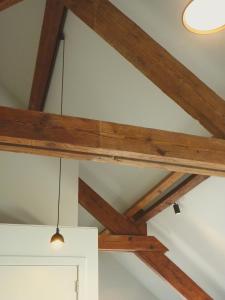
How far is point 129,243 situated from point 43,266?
196 centimetres

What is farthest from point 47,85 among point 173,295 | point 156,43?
point 173,295

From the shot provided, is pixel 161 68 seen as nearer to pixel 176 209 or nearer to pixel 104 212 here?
pixel 176 209

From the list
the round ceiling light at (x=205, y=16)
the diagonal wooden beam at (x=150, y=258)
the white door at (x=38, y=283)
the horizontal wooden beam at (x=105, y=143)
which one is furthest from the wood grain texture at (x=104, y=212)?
the round ceiling light at (x=205, y=16)

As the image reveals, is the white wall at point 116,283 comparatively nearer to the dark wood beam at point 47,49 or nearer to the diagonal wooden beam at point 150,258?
the diagonal wooden beam at point 150,258

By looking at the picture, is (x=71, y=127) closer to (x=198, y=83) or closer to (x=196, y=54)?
(x=198, y=83)

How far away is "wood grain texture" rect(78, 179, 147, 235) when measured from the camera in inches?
187

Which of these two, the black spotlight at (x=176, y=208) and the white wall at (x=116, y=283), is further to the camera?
the white wall at (x=116, y=283)

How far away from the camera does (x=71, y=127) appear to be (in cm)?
201

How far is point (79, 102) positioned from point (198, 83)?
1.62 metres

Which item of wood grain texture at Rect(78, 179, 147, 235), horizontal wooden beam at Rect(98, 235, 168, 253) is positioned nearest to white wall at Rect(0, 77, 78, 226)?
wood grain texture at Rect(78, 179, 147, 235)

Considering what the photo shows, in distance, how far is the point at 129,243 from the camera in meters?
4.65

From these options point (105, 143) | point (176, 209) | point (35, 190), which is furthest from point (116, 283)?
point (105, 143)

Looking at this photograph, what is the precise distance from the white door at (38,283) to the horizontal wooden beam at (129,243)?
1611 millimetres

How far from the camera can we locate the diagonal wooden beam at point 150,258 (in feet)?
15.5
